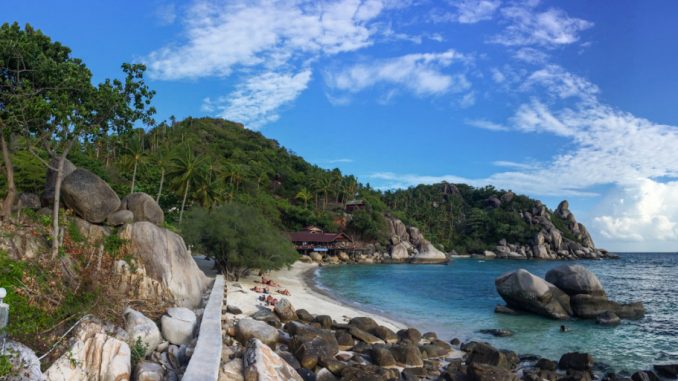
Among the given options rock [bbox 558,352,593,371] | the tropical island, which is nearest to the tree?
the tropical island

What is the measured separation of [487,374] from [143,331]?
905 centimetres

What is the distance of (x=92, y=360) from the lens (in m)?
7.79

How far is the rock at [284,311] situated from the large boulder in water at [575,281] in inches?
685

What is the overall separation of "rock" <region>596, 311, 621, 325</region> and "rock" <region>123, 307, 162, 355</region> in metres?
23.0

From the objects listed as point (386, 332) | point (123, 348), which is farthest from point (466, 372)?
point (123, 348)

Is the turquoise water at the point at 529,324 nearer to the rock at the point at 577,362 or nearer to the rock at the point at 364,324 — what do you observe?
the rock at the point at 577,362

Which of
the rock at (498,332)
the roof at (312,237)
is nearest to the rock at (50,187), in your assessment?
the rock at (498,332)

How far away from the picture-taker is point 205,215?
29844mm

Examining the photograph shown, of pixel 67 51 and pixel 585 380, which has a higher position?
pixel 67 51

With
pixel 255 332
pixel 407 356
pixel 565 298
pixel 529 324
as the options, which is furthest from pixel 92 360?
pixel 565 298

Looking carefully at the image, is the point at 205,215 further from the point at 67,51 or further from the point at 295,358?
the point at 295,358

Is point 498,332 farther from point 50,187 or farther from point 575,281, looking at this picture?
point 50,187

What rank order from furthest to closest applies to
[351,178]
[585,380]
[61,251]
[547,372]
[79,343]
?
[351,178] → [547,372] → [585,380] → [61,251] → [79,343]

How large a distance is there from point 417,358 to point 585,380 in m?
5.11
